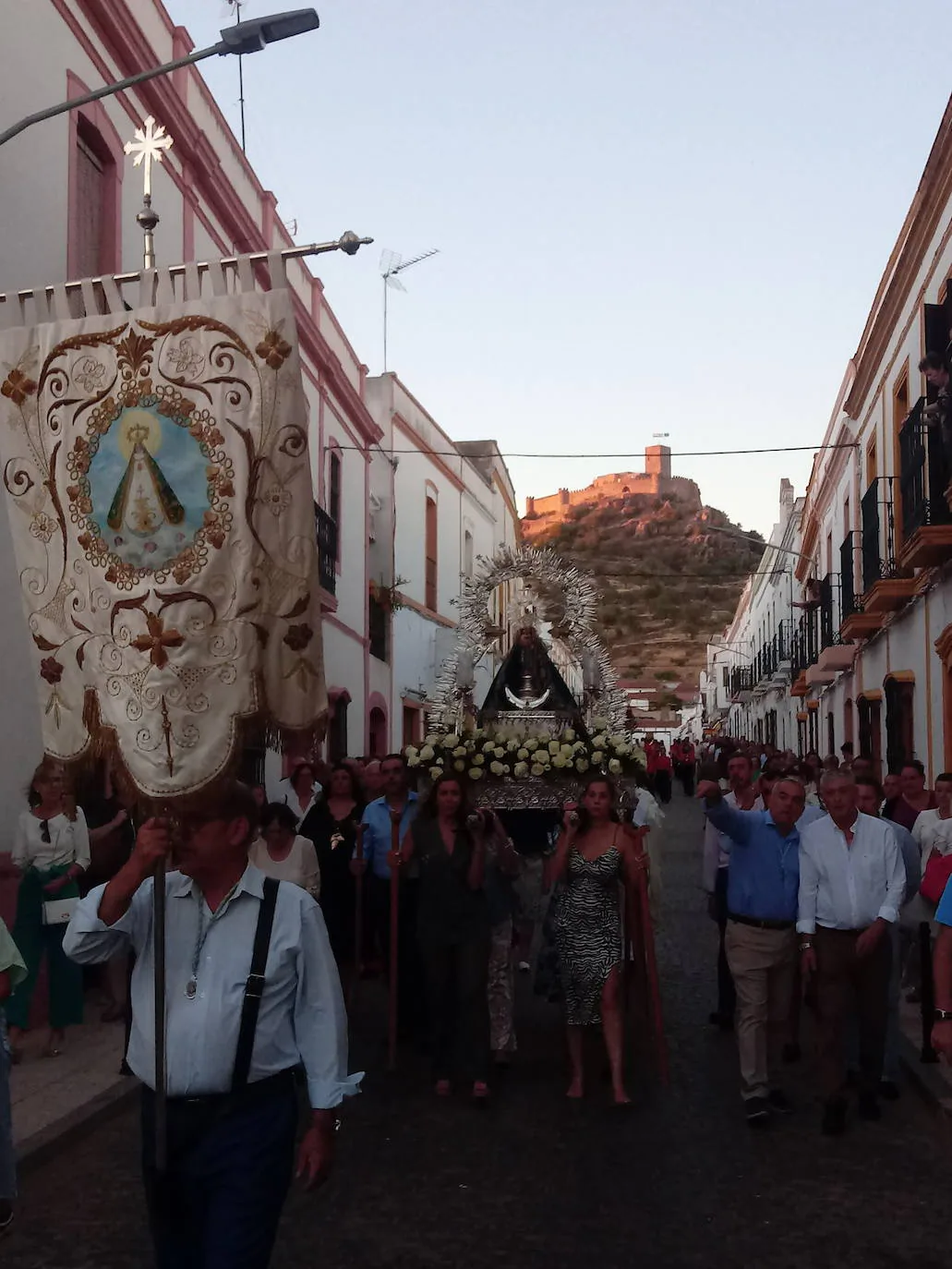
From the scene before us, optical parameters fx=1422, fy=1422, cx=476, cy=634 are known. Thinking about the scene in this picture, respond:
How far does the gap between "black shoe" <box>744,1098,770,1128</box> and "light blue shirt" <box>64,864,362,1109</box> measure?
3.63 meters

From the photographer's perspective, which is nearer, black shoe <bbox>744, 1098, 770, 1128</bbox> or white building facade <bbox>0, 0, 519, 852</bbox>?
black shoe <bbox>744, 1098, 770, 1128</bbox>

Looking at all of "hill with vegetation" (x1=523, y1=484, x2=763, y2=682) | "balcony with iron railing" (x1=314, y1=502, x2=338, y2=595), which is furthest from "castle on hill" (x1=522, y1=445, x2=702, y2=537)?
"balcony with iron railing" (x1=314, y1=502, x2=338, y2=595)

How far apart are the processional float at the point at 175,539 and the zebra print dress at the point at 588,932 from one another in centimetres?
352

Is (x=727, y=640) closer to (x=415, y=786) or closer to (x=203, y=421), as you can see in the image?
(x=415, y=786)

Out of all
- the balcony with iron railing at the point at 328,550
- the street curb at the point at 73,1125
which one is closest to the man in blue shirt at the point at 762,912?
the street curb at the point at 73,1125

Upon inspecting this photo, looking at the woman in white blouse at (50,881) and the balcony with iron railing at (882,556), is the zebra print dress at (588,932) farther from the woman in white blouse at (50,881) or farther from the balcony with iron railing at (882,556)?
the balcony with iron railing at (882,556)

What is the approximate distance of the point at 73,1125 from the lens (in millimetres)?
6426

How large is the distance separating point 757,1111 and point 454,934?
1820 millimetres

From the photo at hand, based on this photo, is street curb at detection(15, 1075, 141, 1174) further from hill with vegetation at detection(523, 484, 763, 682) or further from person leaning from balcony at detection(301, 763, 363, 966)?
hill with vegetation at detection(523, 484, 763, 682)

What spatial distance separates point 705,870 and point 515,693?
2.97 metres

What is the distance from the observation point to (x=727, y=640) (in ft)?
244

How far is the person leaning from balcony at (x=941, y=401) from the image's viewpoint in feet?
43.0

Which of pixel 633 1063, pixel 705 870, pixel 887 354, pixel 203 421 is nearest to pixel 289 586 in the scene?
pixel 203 421

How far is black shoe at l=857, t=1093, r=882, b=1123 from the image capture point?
680 centimetres
